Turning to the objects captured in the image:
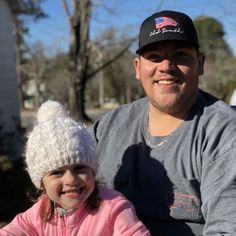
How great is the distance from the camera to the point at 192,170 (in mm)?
2211

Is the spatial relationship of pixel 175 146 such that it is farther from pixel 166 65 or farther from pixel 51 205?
pixel 51 205

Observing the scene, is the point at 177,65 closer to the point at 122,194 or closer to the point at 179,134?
the point at 179,134

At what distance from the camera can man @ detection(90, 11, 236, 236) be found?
82.0 inches

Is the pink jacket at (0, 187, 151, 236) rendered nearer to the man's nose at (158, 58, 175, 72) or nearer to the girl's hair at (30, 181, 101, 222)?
the girl's hair at (30, 181, 101, 222)

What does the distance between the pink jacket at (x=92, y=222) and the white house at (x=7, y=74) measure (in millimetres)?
8163

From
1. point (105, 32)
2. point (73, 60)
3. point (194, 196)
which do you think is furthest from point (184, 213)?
point (105, 32)

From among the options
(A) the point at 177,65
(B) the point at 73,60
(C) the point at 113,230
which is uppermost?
(A) the point at 177,65

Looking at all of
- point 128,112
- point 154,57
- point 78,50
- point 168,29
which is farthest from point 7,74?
point 168,29

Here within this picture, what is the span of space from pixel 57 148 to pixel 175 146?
1.73ft

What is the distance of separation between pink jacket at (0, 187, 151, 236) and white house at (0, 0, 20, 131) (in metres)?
8.16

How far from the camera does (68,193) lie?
87.3 inches

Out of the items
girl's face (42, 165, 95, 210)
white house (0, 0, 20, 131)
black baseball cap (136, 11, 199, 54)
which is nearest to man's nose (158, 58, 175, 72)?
black baseball cap (136, 11, 199, 54)

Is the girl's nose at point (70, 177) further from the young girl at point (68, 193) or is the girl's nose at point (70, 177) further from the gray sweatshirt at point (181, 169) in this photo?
the gray sweatshirt at point (181, 169)

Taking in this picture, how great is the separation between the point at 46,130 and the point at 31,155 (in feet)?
0.44
